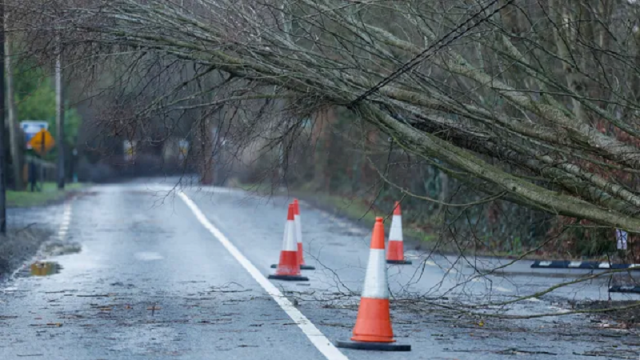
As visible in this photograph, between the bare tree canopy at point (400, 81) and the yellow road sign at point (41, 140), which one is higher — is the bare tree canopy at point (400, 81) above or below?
below

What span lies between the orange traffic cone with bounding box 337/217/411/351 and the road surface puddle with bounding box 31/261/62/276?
7406 millimetres

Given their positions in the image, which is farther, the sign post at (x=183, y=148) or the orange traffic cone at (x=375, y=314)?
the sign post at (x=183, y=148)

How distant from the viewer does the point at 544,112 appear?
10.4 meters

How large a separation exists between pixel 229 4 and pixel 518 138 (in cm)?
329

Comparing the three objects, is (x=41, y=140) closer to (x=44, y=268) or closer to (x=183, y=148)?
(x=44, y=268)

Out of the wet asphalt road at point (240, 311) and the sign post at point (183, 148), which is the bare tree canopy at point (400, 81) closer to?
the sign post at point (183, 148)

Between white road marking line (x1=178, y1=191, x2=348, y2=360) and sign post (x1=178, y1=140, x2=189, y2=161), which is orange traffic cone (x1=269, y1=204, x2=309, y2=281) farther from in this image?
sign post (x1=178, y1=140, x2=189, y2=161)

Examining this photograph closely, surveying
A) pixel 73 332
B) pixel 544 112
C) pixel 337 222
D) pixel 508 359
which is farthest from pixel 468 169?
pixel 337 222

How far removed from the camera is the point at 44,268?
49.5ft

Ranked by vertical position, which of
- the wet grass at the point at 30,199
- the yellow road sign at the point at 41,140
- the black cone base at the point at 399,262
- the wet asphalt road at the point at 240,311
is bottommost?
the wet asphalt road at the point at 240,311

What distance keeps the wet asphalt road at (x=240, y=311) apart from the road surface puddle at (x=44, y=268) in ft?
0.68

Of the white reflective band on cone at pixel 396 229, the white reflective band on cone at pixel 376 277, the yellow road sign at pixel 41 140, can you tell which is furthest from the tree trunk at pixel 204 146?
the yellow road sign at pixel 41 140

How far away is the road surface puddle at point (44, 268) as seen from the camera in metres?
14.4

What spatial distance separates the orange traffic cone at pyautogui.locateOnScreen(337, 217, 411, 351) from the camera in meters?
7.84
